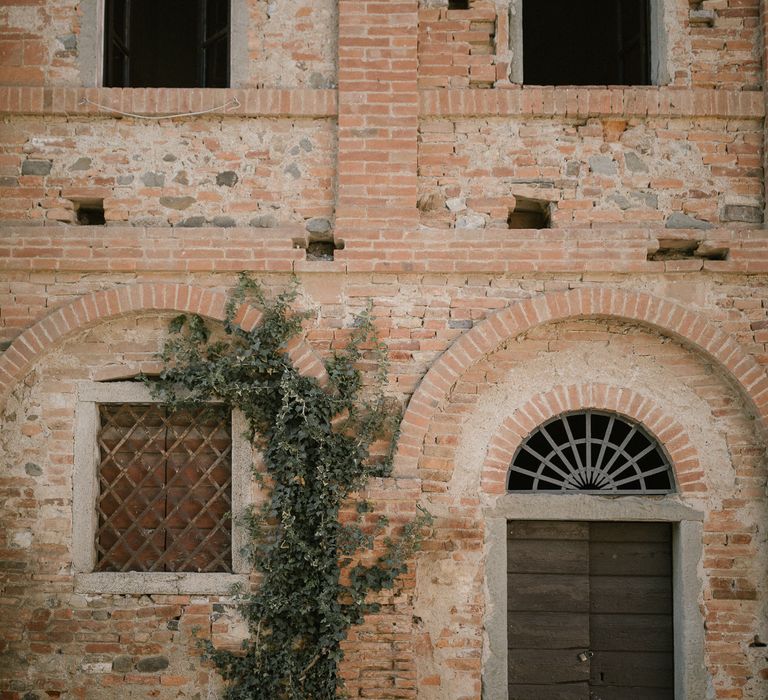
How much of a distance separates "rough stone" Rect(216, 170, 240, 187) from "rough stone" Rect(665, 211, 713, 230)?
131 inches

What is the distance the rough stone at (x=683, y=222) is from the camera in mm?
5625

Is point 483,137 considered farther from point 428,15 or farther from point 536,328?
point 536,328

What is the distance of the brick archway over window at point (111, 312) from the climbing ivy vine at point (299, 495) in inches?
3.9

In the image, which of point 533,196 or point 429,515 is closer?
point 429,515

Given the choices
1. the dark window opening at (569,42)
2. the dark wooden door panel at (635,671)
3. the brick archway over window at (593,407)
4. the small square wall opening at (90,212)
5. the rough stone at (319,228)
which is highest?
the dark window opening at (569,42)

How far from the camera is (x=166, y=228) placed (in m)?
5.47

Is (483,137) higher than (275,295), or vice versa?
(483,137)

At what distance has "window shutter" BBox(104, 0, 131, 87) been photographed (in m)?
6.04

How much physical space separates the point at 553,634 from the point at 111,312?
4.11 m

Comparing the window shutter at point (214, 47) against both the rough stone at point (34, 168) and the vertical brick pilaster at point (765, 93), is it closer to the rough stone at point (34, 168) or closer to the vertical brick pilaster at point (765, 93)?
the rough stone at point (34, 168)

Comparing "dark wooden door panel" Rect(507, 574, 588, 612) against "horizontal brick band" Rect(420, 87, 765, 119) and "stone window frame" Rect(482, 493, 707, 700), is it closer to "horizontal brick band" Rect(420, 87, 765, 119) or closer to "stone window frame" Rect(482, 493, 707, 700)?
"stone window frame" Rect(482, 493, 707, 700)

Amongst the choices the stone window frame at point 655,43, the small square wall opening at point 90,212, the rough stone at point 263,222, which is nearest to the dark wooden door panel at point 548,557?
the rough stone at point 263,222

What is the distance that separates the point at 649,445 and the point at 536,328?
127cm

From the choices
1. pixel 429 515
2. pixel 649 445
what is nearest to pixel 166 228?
pixel 429 515
